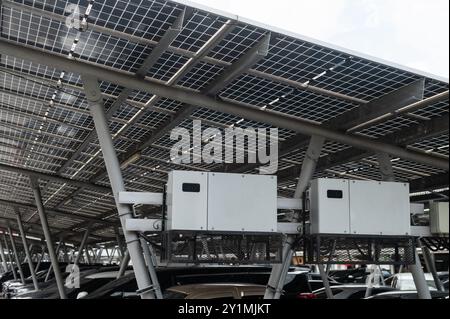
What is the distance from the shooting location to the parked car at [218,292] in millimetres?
7484

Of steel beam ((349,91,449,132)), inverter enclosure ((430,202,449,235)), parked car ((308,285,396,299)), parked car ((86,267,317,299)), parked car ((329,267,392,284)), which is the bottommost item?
parked car ((329,267,392,284))

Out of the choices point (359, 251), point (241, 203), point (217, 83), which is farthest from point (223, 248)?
point (217, 83)

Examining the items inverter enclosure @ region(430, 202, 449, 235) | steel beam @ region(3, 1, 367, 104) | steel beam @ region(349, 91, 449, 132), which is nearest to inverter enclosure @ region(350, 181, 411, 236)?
inverter enclosure @ region(430, 202, 449, 235)

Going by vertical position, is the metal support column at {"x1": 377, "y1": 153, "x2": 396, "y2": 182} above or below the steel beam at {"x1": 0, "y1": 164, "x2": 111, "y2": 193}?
below

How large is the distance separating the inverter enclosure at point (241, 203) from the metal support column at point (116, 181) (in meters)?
1.53

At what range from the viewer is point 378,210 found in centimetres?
601

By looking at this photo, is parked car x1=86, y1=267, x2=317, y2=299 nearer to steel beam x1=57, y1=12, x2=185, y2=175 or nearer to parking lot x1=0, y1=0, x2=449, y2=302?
parking lot x1=0, y1=0, x2=449, y2=302

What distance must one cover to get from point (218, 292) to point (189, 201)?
7.61 feet

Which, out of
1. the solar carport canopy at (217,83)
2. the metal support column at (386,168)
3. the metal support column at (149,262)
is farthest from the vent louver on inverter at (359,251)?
the metal support column at (149,262)

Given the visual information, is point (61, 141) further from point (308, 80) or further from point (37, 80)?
point (308, 80)

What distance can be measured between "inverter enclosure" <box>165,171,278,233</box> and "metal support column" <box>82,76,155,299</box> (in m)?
1.14

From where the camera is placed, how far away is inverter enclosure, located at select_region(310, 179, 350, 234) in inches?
233

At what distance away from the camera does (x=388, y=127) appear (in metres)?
7.20
